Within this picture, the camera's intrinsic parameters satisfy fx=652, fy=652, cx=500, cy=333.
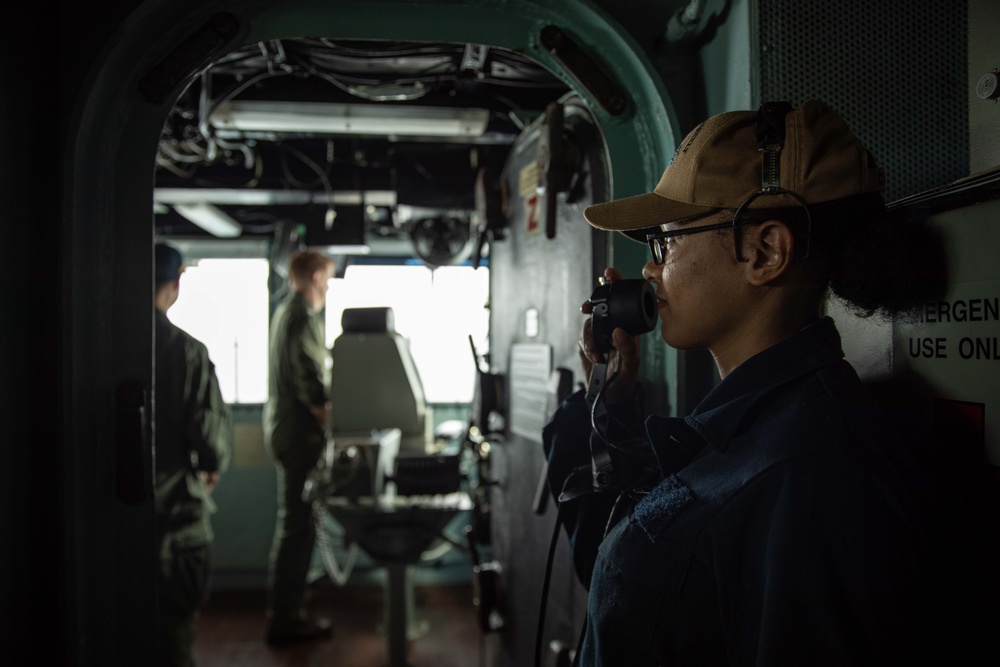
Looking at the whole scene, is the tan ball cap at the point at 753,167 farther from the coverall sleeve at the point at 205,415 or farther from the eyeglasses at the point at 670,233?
the coverall sleeve at the point at 205,415

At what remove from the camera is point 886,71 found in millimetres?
1212

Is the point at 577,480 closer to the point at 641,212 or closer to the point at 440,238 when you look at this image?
the point at 641,212

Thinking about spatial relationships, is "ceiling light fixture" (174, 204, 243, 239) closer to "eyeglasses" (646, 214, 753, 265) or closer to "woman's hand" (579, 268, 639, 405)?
Answer: "woman's hand" (579, 268, 639, 405)

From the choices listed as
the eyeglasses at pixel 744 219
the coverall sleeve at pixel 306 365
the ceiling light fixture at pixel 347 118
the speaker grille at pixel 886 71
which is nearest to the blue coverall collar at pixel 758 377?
the eyeglasses at pixel 744 219

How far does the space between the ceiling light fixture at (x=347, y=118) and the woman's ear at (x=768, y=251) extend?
2.17m

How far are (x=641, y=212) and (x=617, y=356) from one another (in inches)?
15.4

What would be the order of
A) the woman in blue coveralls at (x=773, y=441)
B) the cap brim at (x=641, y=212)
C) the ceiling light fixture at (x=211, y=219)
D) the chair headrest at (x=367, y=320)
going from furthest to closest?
the ceiling light fixture at (x=211, y=219), the chair headrest at (x=367, y=320), the cap brim at (x=641, y=212), the woman in blue coveralls at (x=773, y=441)

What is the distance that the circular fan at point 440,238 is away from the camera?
4238mm

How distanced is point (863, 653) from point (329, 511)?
265 centimetres

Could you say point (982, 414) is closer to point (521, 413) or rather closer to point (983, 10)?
point (983, 10)

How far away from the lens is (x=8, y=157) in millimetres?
1182

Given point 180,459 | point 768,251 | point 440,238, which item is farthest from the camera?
Answer: point 440,238

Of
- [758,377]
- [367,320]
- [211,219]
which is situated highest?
[211,219]


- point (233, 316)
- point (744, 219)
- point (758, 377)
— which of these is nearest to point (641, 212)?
point (744, 219)
